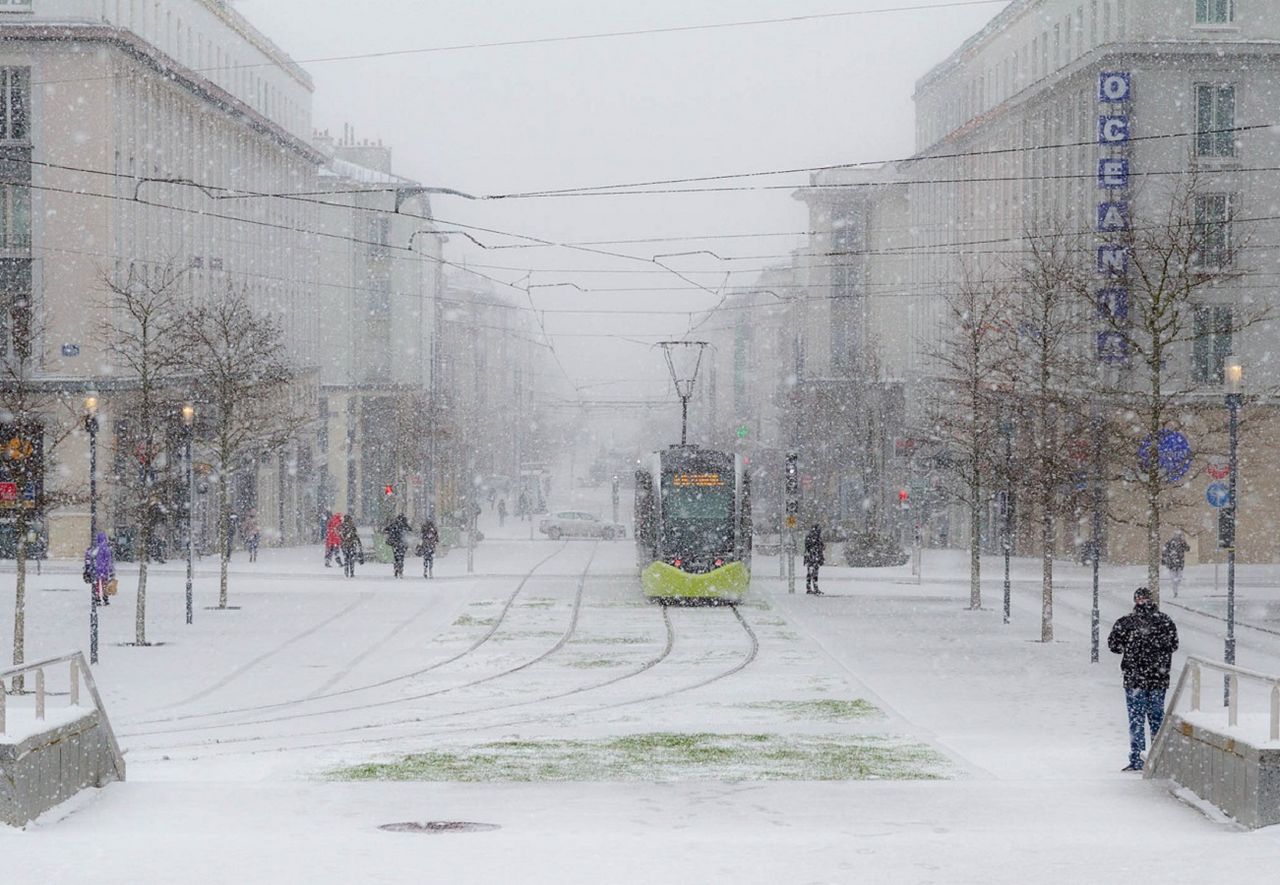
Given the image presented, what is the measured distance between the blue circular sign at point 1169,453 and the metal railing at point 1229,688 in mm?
11813

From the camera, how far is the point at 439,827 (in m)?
12.3

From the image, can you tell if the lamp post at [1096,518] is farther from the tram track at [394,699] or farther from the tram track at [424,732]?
the tram track at [394,699]

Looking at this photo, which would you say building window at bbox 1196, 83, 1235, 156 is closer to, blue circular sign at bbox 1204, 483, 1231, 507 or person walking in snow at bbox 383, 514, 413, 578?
person walking in snow at bbox 383, 514, 413, 578

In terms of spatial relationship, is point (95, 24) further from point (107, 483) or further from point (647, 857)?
point (647, 857)

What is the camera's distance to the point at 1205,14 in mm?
58219

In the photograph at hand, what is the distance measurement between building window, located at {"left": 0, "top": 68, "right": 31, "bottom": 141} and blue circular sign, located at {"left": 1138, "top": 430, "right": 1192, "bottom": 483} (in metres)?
38.4

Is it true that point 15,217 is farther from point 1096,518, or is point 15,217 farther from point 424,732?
point 424,732

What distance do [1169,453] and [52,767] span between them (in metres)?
17.3

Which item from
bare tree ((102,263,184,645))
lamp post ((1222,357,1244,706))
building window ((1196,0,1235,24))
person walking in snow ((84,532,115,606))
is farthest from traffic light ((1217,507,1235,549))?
building window ((1196,0,1235,24))

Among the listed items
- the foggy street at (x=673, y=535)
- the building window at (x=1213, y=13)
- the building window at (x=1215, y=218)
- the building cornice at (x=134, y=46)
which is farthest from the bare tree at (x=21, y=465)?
the building window at (x=1213, y=13)

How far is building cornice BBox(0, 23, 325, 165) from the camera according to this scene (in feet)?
186

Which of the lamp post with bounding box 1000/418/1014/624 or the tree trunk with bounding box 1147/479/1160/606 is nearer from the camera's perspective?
the tree trunk with bounding box 1147/479/1160/606

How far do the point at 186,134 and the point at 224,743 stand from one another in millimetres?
49859

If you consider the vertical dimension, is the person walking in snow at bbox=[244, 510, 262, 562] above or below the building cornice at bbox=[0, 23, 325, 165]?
below
